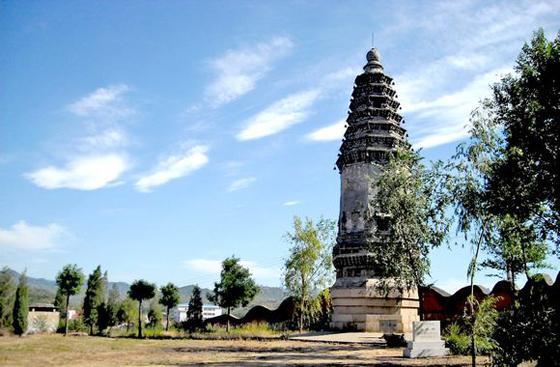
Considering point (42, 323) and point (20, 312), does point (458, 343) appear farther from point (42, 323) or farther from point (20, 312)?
point (42, 323)

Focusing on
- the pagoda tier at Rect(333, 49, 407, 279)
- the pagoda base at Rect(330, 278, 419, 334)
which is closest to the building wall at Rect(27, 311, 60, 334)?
the pagoda base at Rect(330, 278, 419, 334)

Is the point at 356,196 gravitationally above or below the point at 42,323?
above

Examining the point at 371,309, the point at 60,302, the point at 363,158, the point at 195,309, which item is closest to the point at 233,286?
the point at 195,309

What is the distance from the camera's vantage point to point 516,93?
727 inches

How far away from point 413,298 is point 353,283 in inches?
234

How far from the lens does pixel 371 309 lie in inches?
1599

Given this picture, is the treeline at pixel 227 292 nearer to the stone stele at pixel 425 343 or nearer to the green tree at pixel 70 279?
the green tree at pixel 70 279

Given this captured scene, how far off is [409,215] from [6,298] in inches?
1718

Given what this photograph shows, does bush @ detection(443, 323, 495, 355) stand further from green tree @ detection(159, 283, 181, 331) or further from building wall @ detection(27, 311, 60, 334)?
building wall @ detection(27, 311, 60, 334)

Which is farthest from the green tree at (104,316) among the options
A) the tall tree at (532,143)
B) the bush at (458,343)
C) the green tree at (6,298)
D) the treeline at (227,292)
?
the tall tree at (532,143)

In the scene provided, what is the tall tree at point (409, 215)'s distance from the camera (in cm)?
2357

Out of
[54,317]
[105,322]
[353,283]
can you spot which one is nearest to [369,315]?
[353,283]

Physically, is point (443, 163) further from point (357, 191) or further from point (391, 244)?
point (357, 191)

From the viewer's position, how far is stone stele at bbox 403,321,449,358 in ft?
71.5
